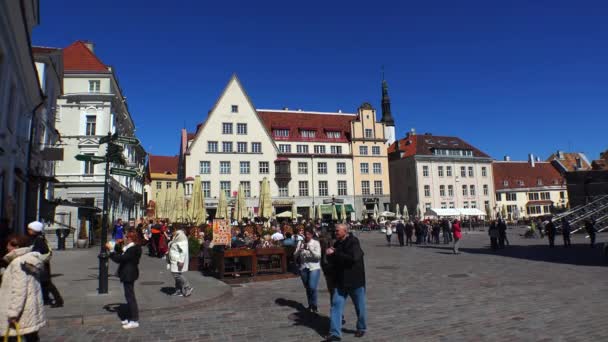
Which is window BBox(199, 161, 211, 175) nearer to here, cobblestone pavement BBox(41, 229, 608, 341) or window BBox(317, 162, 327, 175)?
window BBox(317, 162, 327, 175)

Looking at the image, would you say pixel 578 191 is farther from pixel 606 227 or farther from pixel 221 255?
pixel 221 255

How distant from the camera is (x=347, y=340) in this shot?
21.0 feet

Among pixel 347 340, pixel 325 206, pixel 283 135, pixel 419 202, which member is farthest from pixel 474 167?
pixel 347 340

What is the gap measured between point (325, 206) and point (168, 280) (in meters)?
44.6

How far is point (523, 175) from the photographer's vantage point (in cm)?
7888

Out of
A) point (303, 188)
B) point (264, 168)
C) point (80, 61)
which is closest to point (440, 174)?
point (303, 188)

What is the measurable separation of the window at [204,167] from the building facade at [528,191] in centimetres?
5326

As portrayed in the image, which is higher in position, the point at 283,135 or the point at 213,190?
the point at 283,135

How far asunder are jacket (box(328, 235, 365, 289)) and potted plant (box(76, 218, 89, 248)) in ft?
78.2

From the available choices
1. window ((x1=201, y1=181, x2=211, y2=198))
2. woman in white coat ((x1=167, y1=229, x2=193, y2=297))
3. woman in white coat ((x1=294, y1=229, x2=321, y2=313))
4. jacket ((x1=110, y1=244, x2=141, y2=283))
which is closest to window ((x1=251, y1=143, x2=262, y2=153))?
window ((x1=201, y1=181, x2=211, y2=198))

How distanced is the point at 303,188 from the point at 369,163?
1072cm

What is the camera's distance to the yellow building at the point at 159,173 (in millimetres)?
81062

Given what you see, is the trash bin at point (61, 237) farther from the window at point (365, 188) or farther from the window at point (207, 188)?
the window at point (365, 188)

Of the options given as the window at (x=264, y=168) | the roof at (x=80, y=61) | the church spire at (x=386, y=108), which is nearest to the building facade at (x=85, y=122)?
the roof at (x=80, y=61)
